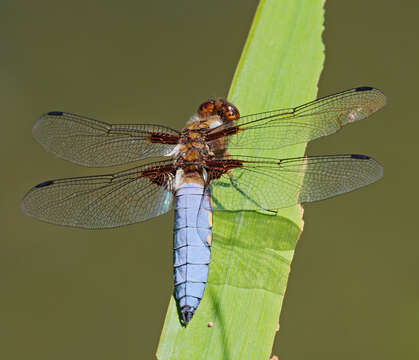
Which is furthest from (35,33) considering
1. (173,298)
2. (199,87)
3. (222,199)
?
(173,298)

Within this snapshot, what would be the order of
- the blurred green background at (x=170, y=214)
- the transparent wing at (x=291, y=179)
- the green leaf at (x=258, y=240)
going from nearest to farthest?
1. the green leaf at (x=258, y=240)
2. the transparent wing at (x=291, y=179)
3. the blurred green background at (x=170, y=214)

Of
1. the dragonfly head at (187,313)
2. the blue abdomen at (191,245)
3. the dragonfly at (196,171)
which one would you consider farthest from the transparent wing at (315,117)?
the dragonfly head at (187,313)

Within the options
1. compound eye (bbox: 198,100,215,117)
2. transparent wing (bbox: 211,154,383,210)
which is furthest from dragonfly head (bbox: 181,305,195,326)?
compound eye (bbox: 198,100,215,117)

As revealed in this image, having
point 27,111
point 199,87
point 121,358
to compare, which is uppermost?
point 199,87

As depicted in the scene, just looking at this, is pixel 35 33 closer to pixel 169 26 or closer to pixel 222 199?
pixel 169 26

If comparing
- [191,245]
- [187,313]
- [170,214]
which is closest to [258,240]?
[191,245]

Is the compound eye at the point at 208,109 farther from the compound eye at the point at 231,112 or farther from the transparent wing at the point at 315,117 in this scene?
the transparent wing at the point at 315,117

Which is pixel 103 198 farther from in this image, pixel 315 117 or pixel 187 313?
pixel 315 117
